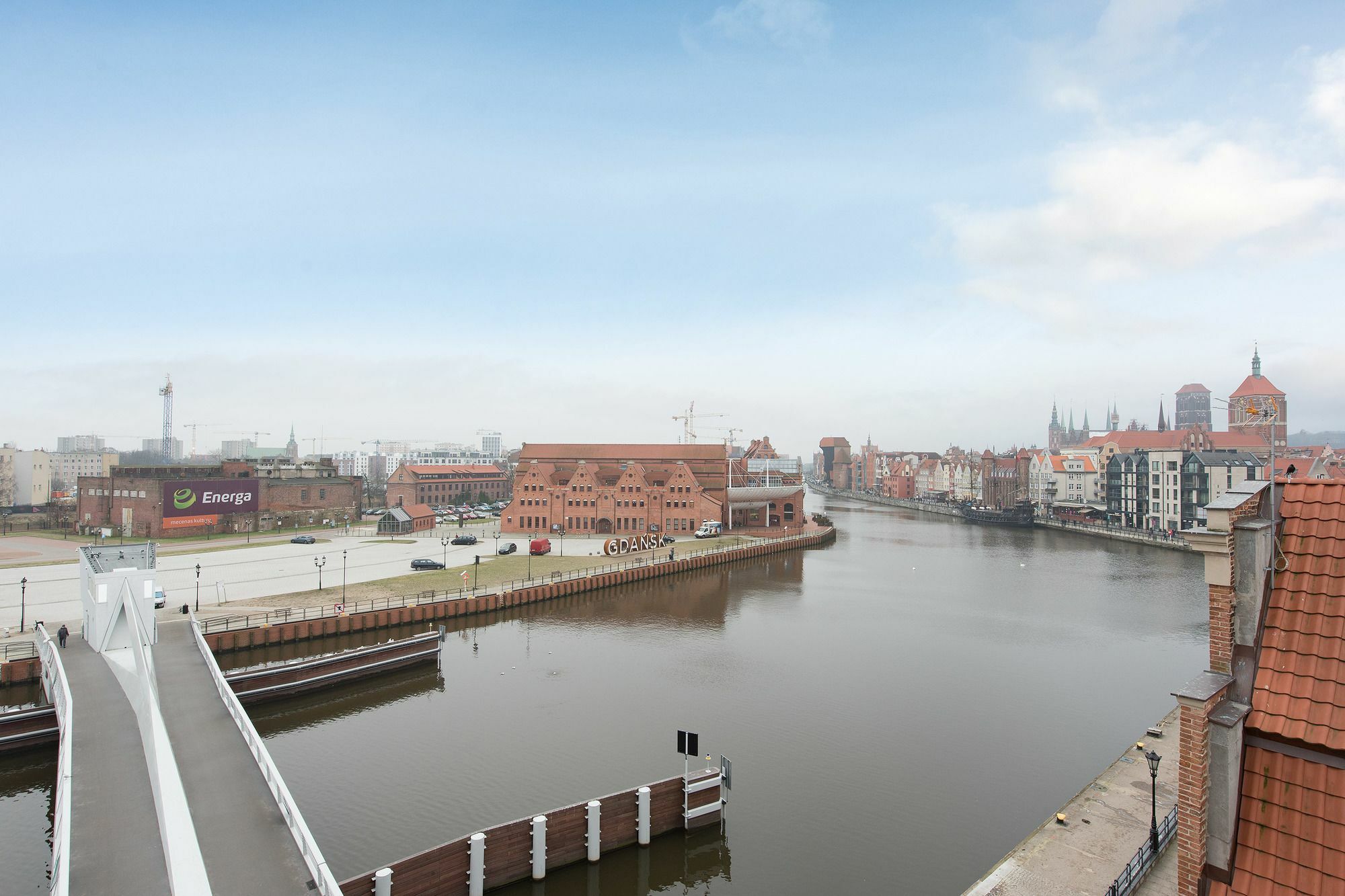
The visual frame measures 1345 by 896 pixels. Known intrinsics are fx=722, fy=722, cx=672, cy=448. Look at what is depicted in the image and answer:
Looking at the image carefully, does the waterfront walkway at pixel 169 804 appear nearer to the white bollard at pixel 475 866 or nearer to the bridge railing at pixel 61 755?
the bridge railing at pixel 61 755

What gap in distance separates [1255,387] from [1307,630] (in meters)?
154

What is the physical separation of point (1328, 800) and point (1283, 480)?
406 centimetres

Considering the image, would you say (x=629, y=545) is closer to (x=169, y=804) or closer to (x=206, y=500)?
(x=206, y=500)

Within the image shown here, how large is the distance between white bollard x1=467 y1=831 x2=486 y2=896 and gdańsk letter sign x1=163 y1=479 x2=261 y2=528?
7755 centimetres

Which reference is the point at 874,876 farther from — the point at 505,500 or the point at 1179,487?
the point at 505,500

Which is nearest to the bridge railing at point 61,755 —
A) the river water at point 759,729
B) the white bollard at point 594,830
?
the river water at point 759,729

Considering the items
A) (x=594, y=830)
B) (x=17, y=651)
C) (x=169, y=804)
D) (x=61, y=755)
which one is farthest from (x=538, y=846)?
(x=17, y=651)

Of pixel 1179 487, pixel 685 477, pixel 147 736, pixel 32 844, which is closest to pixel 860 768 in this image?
pixel 147 736

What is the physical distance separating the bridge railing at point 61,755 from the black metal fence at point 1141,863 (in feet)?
60.9

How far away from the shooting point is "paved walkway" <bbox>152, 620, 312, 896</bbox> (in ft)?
43.8

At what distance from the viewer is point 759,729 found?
26828 mm

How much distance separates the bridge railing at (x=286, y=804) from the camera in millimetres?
12914

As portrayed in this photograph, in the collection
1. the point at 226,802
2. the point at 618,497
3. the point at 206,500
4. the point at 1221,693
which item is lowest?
the point at 226,802

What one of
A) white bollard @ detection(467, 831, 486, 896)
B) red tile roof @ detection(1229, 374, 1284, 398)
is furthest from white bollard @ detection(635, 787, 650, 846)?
red tile roof @ detection(1229, 374, 1284, 398)
